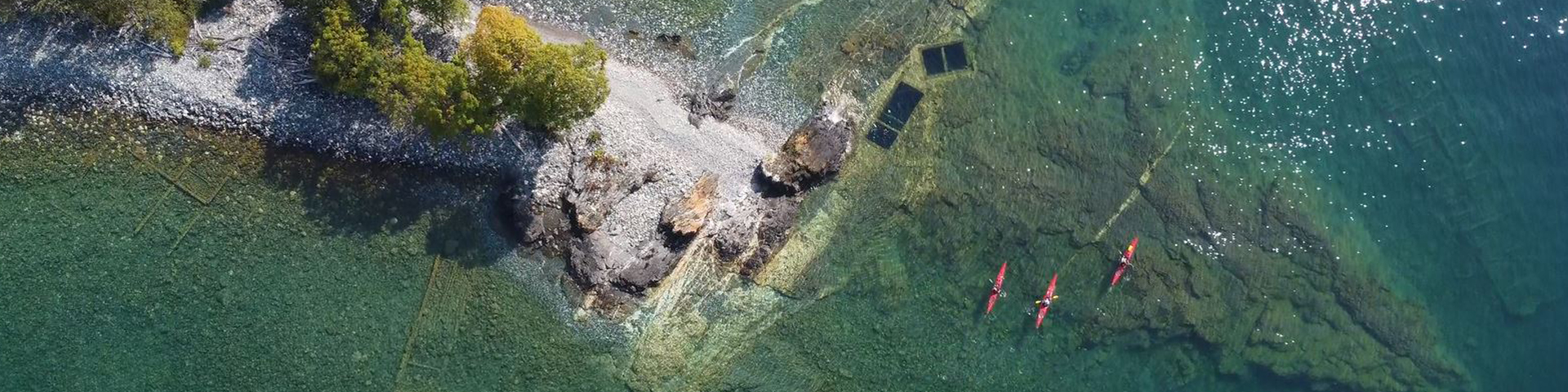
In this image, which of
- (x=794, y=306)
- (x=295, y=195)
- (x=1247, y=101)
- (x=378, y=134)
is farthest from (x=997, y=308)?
(x=295, y=195)

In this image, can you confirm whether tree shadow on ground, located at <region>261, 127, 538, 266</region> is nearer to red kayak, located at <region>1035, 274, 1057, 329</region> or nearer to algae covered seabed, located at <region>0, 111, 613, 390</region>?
algae covered seabed, located at <region>0, 111, 613, 390</region>

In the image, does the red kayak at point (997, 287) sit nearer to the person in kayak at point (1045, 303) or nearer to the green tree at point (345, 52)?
the person in kayak at point (1045, 303)

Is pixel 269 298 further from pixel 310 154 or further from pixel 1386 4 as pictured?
pixel 1386 4

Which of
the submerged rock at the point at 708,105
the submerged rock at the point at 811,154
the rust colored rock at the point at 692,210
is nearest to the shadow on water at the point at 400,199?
the rust colored rock at the point at 692,210

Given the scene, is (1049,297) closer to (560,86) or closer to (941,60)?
(941,60)

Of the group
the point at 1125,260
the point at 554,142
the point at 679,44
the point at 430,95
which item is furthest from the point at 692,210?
the point at 1125,260

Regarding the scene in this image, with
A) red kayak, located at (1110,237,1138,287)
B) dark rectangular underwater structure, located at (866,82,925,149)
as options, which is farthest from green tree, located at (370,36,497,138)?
red kayak, located at (1110,237,1138,287)
